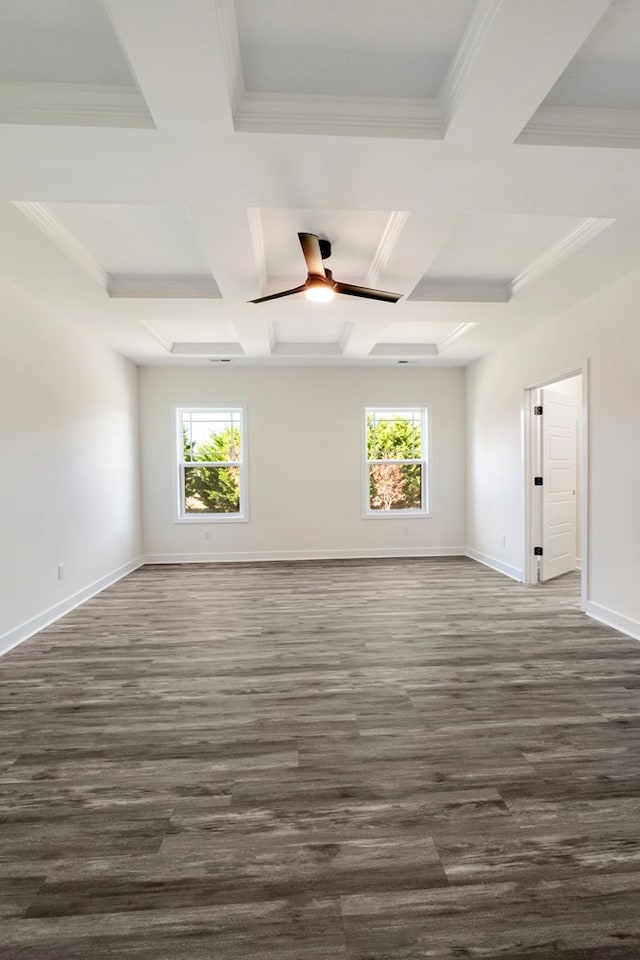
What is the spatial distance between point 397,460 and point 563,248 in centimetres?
372

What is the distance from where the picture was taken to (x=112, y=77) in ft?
5.80

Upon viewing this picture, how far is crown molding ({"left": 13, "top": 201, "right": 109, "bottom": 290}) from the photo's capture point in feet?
8.17

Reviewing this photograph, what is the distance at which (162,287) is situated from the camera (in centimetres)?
359

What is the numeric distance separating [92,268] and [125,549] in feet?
11.2

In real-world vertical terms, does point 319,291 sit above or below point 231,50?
below

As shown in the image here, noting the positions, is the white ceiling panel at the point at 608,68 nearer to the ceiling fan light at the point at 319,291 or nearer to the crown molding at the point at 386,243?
the crown molding at the point at 386,243

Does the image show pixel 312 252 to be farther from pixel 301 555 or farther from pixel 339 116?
pixel 301 555

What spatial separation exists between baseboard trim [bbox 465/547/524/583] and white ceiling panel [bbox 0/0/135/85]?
201 inches

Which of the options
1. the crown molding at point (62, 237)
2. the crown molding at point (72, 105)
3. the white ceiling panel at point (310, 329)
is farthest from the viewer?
the white ceiling panel at point (310, 329)

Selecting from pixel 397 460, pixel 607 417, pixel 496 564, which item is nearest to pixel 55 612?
pixel 397 460

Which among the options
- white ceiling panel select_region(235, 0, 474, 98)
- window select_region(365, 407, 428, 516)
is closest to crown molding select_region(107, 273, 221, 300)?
white ceiling panel select_region(235, 0, 474, 98)

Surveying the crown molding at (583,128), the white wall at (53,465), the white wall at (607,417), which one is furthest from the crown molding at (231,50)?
the white wall at (607,417)

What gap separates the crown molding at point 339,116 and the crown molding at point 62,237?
1.43 meters

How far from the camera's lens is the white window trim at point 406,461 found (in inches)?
247
